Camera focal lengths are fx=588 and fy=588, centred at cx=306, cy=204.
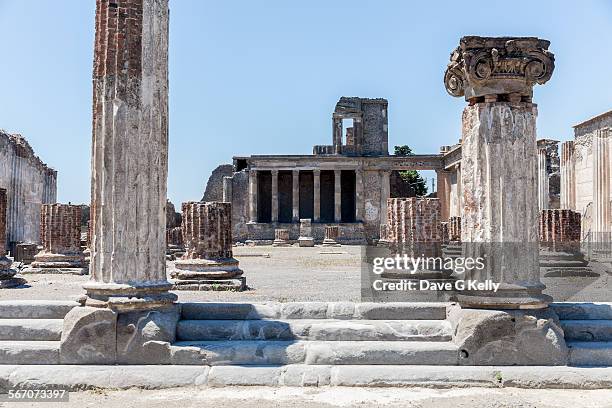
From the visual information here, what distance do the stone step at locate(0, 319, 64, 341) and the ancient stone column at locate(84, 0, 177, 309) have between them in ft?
1.73

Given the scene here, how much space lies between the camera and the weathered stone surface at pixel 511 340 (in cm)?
561

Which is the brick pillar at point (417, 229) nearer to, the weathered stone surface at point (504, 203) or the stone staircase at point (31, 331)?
the weathered stone surface at point (504, 203)

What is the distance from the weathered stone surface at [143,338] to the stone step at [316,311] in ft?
2.00

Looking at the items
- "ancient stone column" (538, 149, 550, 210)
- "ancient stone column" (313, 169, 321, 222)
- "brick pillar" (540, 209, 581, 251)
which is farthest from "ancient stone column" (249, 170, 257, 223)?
"brick pillar" (540, 209, 581, 251)

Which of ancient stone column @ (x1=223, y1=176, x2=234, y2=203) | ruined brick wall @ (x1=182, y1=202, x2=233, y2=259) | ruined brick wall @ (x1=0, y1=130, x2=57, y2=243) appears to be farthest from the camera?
ancient stone column @ (x1=223, y1=176, x2=234, y2=203)

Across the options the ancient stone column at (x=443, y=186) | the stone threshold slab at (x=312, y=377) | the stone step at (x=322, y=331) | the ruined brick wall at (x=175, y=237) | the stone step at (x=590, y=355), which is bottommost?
the stone threshold slab at (x=312, y=377)

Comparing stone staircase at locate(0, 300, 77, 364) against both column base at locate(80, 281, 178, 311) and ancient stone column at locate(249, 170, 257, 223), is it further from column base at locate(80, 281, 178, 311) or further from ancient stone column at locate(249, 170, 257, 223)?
ancient stone column at locate(249, 170, 257, 223)

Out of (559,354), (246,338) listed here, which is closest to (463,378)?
(559,354)

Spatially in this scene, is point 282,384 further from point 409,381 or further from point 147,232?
point 147,232

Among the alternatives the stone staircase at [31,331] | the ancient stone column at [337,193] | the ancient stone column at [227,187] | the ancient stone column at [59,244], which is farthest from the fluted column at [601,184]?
the ancient stone column at [227,187]

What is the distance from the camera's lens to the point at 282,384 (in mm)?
5316

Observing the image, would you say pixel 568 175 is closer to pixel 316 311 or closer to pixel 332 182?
pixel 316 311

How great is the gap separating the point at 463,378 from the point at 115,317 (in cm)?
338

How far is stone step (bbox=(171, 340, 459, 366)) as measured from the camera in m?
5.67
